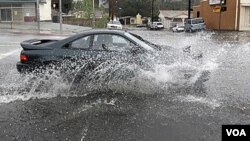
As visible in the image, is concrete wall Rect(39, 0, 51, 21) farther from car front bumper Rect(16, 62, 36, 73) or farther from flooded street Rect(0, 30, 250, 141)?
car front bumper Rect(16, 62, 36, 73)

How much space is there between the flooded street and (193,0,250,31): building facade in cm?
3935

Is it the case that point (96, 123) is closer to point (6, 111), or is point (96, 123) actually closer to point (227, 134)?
point (6, 111)

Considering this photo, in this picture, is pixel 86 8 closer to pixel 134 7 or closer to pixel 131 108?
pixel 134 7

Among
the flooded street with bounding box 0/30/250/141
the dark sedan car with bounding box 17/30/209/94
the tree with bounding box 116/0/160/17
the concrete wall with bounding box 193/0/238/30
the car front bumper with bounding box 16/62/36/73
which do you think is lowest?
the flooded street with bounding box 0/30/250/141

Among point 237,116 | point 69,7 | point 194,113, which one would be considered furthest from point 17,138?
point 69,7

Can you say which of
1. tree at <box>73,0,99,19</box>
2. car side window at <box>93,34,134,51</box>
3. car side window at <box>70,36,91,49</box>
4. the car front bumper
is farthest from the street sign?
the car front bumper

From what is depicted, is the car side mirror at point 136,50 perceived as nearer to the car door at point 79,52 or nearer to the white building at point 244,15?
the car door at point 79,52

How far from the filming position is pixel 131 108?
8.43m

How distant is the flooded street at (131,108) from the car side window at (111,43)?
832mm


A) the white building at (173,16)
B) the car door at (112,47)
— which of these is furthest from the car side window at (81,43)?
the white building at (173,16)

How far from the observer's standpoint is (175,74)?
9.96m

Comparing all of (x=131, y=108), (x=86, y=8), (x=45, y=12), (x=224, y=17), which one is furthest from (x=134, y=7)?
(x=131, y=108)

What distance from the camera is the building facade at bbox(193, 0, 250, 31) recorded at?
162ft

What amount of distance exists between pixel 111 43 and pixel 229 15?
43.7 metres
